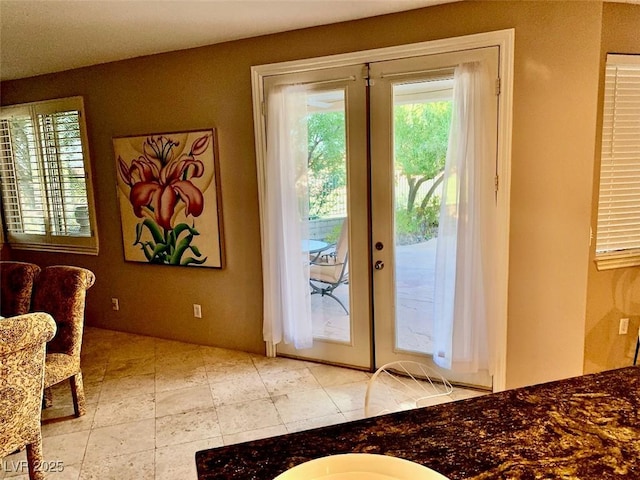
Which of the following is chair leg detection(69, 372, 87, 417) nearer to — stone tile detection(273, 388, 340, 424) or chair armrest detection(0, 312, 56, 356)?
chair armrest detection(0, 312, 56, 356)

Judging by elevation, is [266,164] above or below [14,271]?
above

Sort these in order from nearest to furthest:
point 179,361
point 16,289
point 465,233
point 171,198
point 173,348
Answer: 1. point 465,233
2. point 16,289
3. point 179,361
4. point 171,198
5. point 173,348

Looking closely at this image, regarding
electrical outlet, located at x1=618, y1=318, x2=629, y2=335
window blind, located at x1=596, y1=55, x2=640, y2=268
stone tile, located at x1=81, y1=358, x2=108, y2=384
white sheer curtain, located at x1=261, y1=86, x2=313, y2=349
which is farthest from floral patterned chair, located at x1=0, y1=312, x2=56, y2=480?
electrical outlet, located at x1=618, y1=318, x2=629, y2=335

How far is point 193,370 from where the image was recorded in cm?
373

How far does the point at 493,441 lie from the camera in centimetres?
95

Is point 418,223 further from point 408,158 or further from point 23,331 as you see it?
point 23,331

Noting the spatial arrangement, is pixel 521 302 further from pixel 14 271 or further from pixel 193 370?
pixel 14 271

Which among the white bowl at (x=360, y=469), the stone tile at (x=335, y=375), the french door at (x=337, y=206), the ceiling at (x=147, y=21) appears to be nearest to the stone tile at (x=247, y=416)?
the stone tile at (x=335, y=375)

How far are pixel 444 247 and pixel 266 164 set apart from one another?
153 centimetres

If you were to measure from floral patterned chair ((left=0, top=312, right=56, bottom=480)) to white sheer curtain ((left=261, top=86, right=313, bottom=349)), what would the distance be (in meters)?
1.74

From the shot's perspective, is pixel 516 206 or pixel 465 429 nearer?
pixel 465 429

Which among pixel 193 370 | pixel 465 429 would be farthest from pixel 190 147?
pixel 465 429

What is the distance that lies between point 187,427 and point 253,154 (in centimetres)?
211

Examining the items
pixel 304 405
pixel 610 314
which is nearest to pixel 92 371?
pixel 304 405
